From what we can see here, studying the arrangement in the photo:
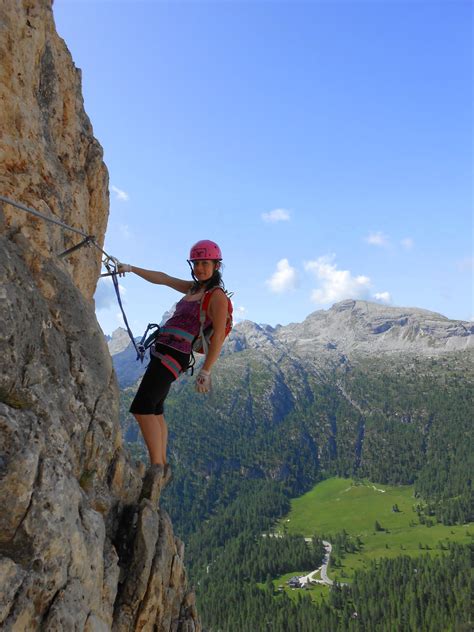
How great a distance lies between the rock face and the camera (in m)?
6.96

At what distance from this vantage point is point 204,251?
10359mm

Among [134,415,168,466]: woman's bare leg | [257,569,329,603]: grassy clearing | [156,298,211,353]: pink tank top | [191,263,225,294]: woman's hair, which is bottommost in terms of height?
[257,569,329,603]: grassy clearing

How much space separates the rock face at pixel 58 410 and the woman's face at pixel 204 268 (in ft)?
10.0

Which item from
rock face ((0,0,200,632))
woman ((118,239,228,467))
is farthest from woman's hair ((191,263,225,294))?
rock face ((0,0,200,632))

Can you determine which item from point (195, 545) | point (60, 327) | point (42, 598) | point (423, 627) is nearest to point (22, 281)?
point (60, 327)

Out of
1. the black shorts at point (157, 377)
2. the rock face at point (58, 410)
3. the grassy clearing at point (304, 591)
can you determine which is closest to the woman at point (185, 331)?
the black shorts at point (157, 377)

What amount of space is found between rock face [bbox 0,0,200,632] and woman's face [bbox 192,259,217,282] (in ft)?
10.0

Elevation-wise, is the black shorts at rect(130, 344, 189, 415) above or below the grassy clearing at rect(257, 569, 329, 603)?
above

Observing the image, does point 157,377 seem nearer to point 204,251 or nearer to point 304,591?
point 204,251

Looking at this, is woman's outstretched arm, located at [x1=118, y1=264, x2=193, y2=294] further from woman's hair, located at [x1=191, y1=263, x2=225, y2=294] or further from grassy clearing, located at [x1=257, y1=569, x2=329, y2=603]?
grassy clearing, located at [x1=257, y1=569, x2=329, y2=603]

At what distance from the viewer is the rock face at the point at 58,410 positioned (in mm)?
6957

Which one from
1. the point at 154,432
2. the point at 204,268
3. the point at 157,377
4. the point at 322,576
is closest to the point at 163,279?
the point at 204,268

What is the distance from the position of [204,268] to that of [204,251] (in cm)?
39

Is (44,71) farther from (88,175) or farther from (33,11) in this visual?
(88,175)
